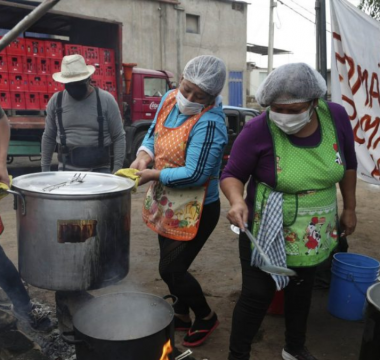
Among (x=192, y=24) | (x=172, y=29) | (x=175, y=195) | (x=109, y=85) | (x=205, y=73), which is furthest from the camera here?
(x=192, y=24)

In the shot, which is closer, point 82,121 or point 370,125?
point 370,125

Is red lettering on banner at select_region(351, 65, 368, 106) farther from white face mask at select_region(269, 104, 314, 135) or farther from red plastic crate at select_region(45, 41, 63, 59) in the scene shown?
red plastic crate at select_region(45, 41, 63, 59)

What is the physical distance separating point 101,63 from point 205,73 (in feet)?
23.2

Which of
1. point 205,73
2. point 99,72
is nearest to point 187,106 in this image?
point 205,73

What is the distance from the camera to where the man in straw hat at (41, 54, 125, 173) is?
3555 millimetres

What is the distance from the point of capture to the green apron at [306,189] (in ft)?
6.79

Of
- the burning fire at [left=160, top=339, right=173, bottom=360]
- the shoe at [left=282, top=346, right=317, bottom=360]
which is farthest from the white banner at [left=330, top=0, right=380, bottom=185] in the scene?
the burning fire at [left=160, top=339, right=173, bottom=360]

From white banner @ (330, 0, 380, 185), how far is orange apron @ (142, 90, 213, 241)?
1496 millimetres

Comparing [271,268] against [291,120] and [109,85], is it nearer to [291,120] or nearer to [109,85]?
[291,120]

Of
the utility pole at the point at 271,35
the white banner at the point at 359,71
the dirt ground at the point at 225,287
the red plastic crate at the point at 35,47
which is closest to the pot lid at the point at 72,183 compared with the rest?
the dirt ground at the point at 225,287

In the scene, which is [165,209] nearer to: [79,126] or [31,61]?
[79,126]

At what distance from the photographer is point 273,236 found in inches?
82.0

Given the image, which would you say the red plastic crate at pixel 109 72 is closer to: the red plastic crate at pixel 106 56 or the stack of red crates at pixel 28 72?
the red plastic crate at pixel 106 56

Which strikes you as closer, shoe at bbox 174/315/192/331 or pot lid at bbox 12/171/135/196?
pot lid at bbox 12/171/135/196
